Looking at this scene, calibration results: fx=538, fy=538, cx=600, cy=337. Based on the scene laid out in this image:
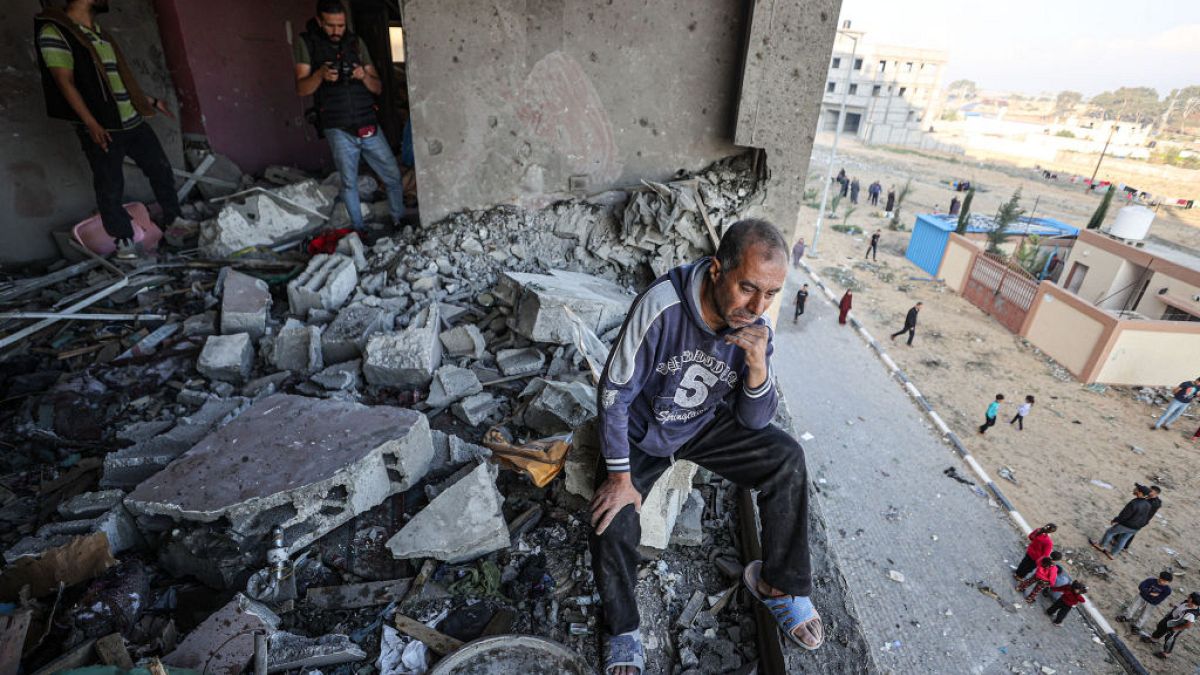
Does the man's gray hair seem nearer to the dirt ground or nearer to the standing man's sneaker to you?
the standing man's sneaker

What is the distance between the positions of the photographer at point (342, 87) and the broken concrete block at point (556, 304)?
7.24 ft

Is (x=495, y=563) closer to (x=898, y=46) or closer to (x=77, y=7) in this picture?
(x=77, y=7)

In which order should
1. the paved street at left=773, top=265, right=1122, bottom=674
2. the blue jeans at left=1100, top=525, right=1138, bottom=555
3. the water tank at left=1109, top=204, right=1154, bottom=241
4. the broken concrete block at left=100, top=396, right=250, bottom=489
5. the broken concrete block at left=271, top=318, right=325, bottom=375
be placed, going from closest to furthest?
1. the broken concrete block at left=100, top=396, right=250, bottom=489
2. the broken concrete block at left=271, top=318, right=325, bottom=375
3. the paved street at left=773, top=265, right=1122, bottom=674
4. the blue jeans at left=1100, top=525, right=1138, bottom=555
5. the water tank at left=1109, top=204, right=1154, bottom=241

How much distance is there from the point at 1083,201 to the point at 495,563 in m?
45.3

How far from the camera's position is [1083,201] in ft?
112

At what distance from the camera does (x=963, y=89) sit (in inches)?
4754

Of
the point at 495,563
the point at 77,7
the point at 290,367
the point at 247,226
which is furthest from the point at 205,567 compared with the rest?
the point at 77,7

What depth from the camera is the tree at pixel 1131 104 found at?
53.8 m

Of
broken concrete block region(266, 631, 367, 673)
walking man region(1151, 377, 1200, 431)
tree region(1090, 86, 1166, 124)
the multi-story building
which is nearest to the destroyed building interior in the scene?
broken concrete block region(266, 631, 367, 673)

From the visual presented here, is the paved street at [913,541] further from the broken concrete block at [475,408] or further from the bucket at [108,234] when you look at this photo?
the bucket at [108,234]

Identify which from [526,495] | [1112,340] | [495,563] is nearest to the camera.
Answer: [495,563]

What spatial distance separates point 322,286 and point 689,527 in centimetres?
372

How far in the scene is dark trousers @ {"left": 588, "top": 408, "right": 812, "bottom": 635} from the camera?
225 centimetres

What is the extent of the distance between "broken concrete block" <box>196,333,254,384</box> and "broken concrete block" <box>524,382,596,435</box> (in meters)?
2.27
